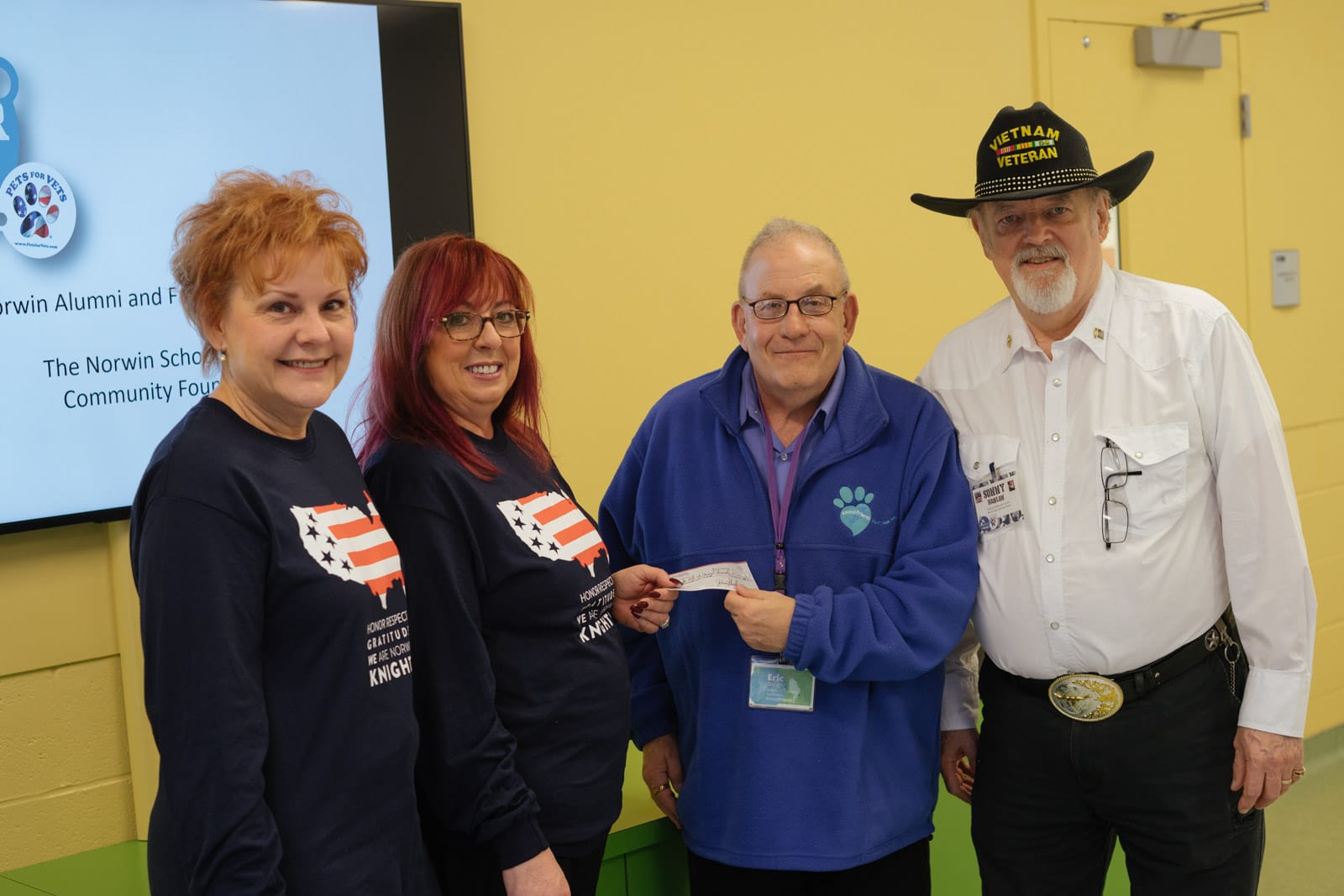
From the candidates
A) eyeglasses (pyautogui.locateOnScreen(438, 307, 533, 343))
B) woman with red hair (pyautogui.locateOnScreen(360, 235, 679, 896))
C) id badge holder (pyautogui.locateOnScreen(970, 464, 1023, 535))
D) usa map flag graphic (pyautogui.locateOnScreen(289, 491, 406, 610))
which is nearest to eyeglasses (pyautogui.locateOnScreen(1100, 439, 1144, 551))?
id badge holder (pyautogui.locateOnScreen(970, 464, 1023, 535))

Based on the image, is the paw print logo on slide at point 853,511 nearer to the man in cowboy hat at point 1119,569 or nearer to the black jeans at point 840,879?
the man in cowboy hat at point 1119,569

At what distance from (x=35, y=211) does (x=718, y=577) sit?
1.47 m

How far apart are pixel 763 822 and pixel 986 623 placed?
1.74 feet

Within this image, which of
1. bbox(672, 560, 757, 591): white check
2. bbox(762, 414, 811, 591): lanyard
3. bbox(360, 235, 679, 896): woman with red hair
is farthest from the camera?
bbox(762, 414, 811, 591): lanyard

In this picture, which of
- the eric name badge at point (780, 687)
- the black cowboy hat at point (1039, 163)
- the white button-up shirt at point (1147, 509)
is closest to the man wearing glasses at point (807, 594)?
the eric name badge at point (780, 687)

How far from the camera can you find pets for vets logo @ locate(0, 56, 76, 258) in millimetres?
2270

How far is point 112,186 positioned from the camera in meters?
2.38

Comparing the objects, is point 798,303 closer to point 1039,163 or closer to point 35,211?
point 1039,163

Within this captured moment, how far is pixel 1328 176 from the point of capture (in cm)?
501

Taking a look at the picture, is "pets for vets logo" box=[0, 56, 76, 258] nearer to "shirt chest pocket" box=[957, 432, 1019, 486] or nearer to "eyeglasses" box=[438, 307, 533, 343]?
"eyeglasses" box=[438, 307, 533, 343]

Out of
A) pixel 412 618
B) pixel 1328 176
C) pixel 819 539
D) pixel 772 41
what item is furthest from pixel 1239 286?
pixel 412 618

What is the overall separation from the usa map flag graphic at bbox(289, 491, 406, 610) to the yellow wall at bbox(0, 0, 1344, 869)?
1161mm

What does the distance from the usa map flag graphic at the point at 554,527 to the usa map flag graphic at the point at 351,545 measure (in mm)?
211

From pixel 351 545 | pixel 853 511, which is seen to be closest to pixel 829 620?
pixel 853 511
